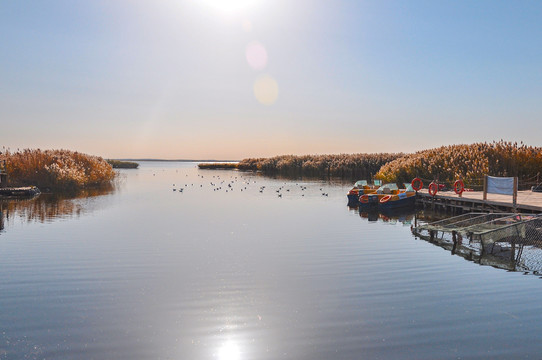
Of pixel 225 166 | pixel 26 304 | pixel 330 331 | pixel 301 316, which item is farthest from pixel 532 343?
Result: pixel 225 166

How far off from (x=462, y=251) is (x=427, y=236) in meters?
3.48

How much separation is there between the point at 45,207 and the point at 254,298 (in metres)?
26.7

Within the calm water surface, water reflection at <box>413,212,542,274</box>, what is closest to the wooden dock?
water reflection at <box>413,212,542,274</box>

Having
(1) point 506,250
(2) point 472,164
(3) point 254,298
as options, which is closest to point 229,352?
(3) point 254,298

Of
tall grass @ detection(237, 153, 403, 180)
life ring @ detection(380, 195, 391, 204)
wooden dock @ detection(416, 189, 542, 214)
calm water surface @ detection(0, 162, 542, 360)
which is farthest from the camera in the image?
tall grass @ detection(237, 153, 403, 180)

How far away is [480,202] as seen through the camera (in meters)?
28.3

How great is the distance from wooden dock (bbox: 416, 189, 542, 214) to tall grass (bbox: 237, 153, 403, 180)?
3067 centimetres

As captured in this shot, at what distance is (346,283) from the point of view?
13.1 m

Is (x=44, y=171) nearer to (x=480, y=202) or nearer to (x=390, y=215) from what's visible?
(x=390, y=215)

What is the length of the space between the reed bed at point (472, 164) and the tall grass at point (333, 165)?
20.5 m

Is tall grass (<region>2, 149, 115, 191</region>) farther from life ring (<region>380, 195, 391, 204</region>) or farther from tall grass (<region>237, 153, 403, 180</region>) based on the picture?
tall grass (<region>237, 153, 403, 180</region>)

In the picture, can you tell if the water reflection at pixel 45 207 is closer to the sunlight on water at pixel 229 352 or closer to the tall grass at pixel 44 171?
the tall grass at pixel 44 171

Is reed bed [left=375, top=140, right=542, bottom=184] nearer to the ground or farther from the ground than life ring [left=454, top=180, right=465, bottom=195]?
farther from the ground

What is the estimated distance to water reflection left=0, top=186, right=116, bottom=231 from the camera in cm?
2775
